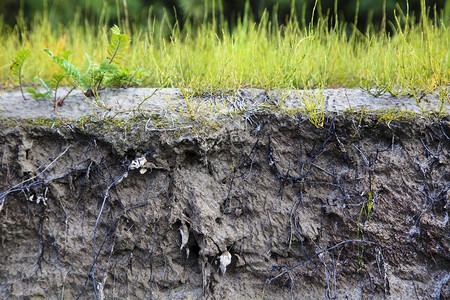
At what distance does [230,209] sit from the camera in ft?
6.68

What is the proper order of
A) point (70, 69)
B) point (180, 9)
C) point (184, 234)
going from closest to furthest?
point (184, 234)
point (70, 69)
point (180, 9)

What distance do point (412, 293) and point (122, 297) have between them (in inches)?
63.9

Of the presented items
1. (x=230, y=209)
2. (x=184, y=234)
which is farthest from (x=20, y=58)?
(x=230, y=209)

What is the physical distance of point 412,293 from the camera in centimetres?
192

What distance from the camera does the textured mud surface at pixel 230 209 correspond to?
1.96 meters

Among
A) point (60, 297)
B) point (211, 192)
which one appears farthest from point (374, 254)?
point (60, 297)

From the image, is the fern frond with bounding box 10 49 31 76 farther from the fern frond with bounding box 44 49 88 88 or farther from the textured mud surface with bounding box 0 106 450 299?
the textured mud surface with bounding box 0 106 450 299

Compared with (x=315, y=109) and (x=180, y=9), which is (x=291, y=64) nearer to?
(x=315, y=109)

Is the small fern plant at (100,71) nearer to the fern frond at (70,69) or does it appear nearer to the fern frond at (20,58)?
the fern frond at (70,69)

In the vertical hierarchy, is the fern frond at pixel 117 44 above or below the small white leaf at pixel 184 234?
above

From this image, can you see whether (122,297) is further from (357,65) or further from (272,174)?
(357,65)

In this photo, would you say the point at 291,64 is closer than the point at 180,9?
Yes

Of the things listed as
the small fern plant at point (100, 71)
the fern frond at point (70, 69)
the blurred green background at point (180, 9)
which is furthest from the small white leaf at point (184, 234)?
the blurred green background at point (180, 9)

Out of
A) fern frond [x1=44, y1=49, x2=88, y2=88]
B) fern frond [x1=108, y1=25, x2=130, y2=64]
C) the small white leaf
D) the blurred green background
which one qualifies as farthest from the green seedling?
the blurred green background
